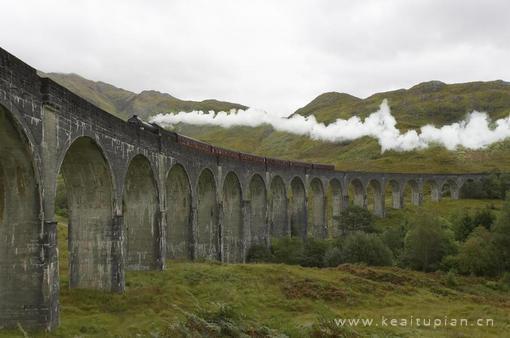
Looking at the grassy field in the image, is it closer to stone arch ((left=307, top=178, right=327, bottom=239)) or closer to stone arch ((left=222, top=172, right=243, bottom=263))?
stone arch ((left=222, top=172, right=243, bottom=263))

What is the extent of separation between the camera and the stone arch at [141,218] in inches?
1092

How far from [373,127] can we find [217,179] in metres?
→ 124

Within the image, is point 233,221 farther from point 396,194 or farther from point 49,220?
point 396,194

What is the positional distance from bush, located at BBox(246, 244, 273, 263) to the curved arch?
711 centimetres

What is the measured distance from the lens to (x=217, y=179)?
37844 mm

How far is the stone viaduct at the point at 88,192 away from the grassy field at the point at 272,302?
1424 millimetres

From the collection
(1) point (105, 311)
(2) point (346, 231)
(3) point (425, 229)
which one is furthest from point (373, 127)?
(1) point (105, 311)

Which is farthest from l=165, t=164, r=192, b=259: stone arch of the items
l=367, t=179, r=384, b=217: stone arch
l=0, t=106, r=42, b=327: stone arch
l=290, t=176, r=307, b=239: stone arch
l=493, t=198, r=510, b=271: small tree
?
l=367, t=179, r=384, b=217: stone arch

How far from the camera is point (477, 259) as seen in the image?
36750 mm

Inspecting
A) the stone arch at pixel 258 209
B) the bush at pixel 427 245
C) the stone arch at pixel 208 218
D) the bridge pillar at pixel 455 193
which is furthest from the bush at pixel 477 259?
the bridge pillar at pixel 455 193

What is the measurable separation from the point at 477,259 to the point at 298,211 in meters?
23.7

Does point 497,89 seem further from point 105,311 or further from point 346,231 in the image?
point 105,311

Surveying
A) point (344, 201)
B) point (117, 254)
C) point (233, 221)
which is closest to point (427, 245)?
point (233, 221)

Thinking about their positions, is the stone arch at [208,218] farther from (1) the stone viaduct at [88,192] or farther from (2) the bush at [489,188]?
(2) the bush at [489,188]
